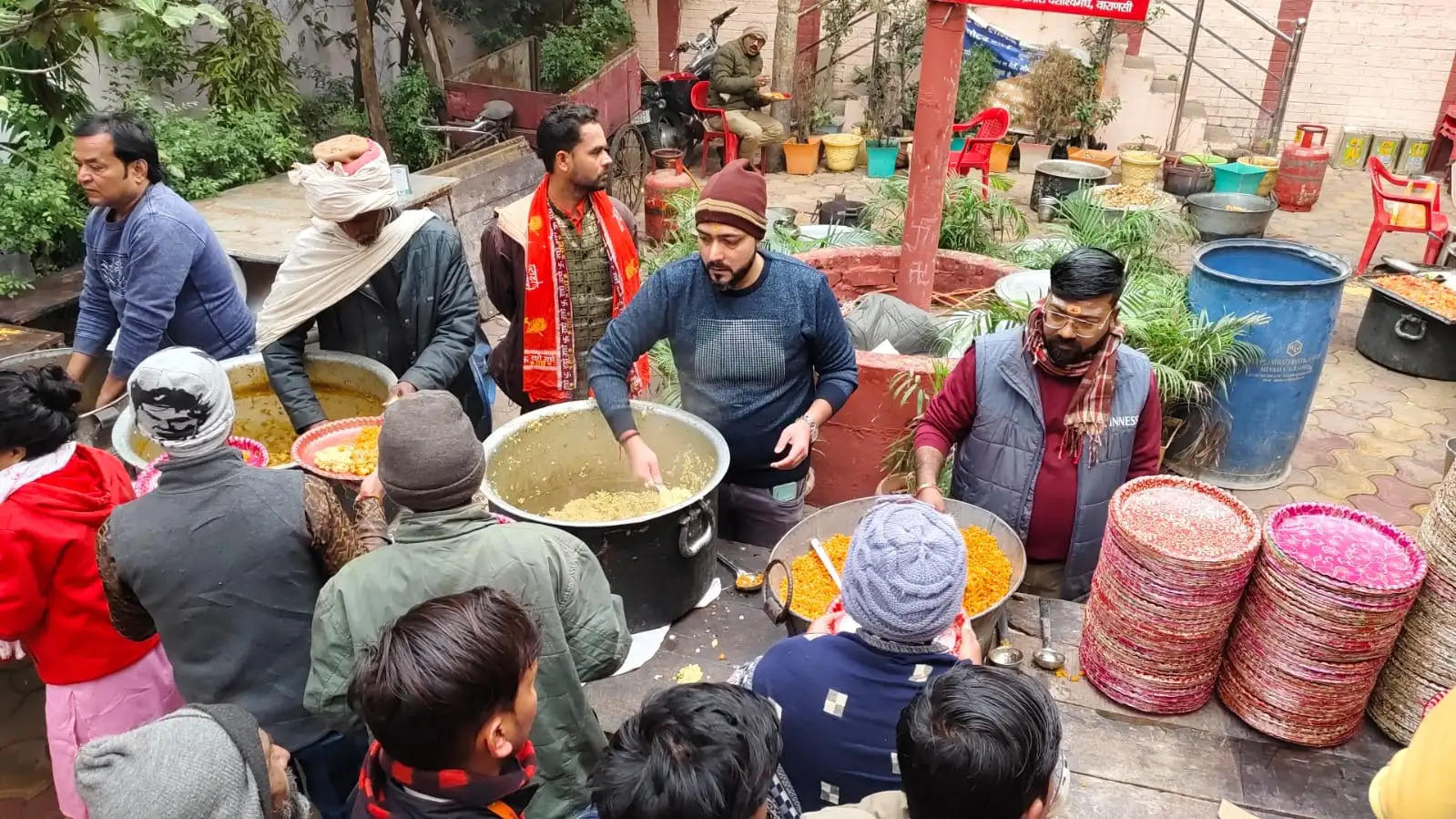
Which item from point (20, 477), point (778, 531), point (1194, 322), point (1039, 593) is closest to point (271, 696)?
point (20, 477)

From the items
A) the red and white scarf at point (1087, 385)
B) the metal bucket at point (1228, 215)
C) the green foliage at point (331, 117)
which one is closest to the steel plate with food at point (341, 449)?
the red and white scarf at point (1087, 385)

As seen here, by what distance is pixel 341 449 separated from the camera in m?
2.93

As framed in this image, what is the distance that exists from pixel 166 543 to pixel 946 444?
7.01 ft

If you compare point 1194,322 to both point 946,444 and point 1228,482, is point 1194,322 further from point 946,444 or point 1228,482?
point 946,444

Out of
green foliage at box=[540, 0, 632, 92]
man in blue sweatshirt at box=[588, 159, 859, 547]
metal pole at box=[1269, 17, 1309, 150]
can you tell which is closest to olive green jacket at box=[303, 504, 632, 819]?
man in blue sweatshirt at box=[588, 159, 859, 547]

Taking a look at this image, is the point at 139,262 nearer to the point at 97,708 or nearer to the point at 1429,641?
the point at 97,708

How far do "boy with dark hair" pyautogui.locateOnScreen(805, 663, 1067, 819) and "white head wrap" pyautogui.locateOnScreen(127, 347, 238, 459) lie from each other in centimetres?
159

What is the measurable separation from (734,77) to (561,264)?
24.5 ft

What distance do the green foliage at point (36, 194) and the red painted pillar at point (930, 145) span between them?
4.48m

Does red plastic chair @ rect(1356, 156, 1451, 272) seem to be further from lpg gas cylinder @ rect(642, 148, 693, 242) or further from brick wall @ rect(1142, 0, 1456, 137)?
lpg gas cylinder @ rect(642, 148, 693, 242)

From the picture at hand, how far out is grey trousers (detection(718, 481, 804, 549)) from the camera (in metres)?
3.19

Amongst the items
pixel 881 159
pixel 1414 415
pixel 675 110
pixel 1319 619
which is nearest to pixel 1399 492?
pixel 1414 415

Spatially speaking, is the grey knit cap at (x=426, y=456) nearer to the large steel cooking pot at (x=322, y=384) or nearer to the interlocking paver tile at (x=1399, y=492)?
the large steel cooking pot at (x=322, y=384)

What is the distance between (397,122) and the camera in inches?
405
